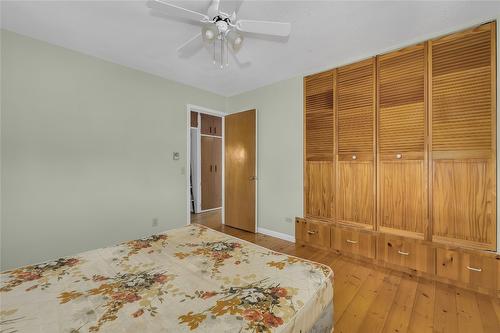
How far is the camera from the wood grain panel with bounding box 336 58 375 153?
249 cm

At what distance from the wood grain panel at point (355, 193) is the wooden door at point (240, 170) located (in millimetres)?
1410

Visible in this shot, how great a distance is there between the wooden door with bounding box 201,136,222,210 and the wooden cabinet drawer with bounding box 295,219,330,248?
2671mm

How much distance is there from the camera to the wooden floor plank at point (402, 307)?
1552 mm

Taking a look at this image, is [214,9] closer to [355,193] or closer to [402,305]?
[355,193]

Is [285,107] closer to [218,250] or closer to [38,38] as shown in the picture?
[218,250]

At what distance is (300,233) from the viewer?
306cm

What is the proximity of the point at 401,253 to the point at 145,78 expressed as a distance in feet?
12.6

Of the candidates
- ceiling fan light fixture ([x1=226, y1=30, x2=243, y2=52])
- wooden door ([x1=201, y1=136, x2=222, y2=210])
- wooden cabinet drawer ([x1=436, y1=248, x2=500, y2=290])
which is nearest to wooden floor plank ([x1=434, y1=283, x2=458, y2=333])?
wooden cabinet drawer ([x1=436, y1=248, x2=500, y2=290])

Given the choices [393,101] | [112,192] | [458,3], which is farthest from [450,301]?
[112,192]

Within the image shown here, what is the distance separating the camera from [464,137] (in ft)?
6.51

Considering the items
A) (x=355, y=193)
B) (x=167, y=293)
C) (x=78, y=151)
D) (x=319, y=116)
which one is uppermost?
(x=319, y=116)

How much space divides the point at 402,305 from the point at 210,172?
419 cm

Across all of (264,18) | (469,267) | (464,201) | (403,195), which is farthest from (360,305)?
(264,18)

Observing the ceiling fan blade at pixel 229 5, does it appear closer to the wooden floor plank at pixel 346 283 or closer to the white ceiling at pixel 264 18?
the white ceiling at pixel 264 18
